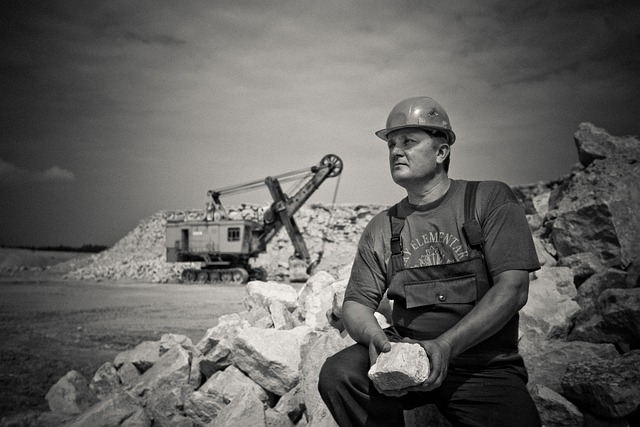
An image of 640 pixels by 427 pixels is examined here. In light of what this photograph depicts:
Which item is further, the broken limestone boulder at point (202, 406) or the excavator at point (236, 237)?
the excavator at point (236, 237)

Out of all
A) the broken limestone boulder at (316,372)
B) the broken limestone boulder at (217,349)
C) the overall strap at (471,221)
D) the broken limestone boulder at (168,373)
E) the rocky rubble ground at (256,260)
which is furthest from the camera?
the rocky rubble ground at (256,260)

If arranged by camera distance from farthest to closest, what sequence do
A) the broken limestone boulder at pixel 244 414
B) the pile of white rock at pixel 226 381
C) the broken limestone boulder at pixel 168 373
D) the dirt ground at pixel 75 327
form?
the dirt ground at pixel 75 327 → the broken limestone boulder at pixel 168 373 → the pile of white rock at pixel 226 381 → the broken limestone boulder at pixel 244 414

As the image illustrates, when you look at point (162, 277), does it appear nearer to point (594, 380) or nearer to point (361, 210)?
point (361, 210)

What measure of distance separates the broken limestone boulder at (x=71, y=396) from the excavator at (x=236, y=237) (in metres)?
13.3

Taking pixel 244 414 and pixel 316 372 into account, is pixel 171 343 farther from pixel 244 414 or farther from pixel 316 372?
pixel 316 372

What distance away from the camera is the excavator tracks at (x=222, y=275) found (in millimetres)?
17234

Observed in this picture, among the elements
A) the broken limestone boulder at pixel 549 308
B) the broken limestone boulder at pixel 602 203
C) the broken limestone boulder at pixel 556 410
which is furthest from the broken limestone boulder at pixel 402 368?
the broken limestone boulder at pixel 602 203

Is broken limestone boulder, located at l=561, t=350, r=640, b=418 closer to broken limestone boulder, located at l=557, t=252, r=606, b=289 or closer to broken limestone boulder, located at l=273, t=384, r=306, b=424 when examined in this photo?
broken limestone boulder, located at l=557, t=252, r=606, b=289

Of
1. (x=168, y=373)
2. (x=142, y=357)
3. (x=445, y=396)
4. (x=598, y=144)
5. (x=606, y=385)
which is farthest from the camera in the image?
(x=598, y=144)

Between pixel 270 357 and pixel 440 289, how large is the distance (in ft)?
5.44

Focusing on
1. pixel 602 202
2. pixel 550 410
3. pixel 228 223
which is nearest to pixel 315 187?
pixel 228 223

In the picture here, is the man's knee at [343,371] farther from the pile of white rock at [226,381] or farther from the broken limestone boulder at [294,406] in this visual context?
the broken limestone boulder at [294,406]

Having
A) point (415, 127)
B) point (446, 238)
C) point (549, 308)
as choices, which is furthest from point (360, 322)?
point (549, 308)

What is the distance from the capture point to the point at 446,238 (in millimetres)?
1850
